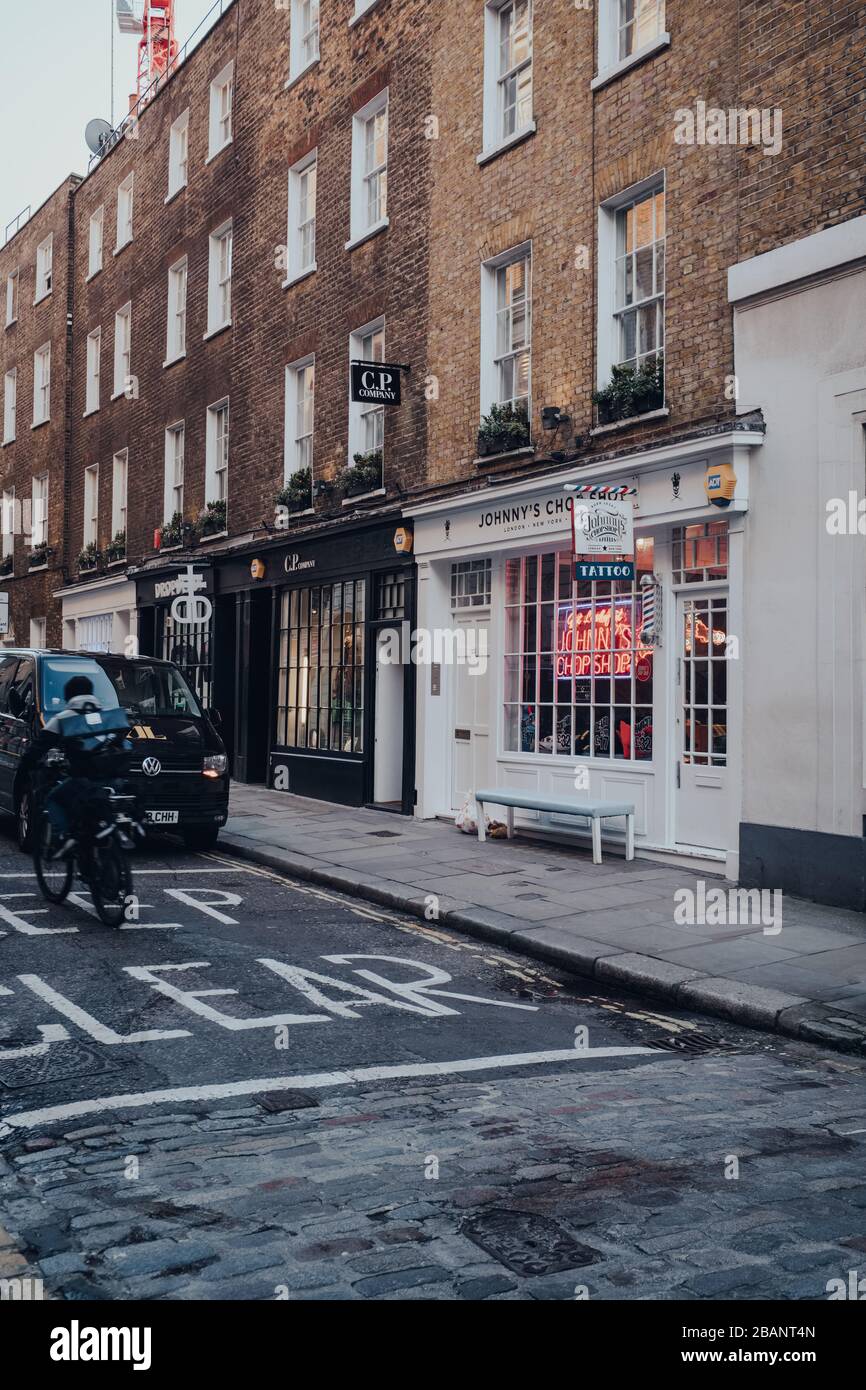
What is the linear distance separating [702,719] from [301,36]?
46.3 ft

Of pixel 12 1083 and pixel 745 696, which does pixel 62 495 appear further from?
pixel 12 1083

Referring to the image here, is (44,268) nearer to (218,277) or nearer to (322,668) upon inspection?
(218,277)

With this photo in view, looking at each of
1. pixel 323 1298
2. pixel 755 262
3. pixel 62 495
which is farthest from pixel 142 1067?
pixel 62 495

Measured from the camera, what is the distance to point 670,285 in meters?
11.8

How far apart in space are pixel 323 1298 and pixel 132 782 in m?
9.64

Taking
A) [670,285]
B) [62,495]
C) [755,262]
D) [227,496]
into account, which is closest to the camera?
[755,262]

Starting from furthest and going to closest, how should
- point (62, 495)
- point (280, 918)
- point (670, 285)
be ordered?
point (62, 495)
point (670, 285)
point (280, 918)

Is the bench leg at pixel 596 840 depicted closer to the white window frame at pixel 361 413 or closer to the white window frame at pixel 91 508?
the white window frame at pixel 361 413

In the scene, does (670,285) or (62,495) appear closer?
(670,285)

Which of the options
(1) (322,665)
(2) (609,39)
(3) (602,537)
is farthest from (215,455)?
(3) (602,537)

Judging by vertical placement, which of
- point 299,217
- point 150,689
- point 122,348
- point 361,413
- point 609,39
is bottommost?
point 150,689

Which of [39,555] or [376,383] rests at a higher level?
[376,383]

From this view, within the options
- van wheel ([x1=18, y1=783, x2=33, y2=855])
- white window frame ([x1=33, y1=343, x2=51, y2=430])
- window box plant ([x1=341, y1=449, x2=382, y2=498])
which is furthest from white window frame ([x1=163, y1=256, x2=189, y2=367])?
van wheel ([x1=18, y1=783, x2=33, y2=855])

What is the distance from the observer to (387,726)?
17.0 meters
